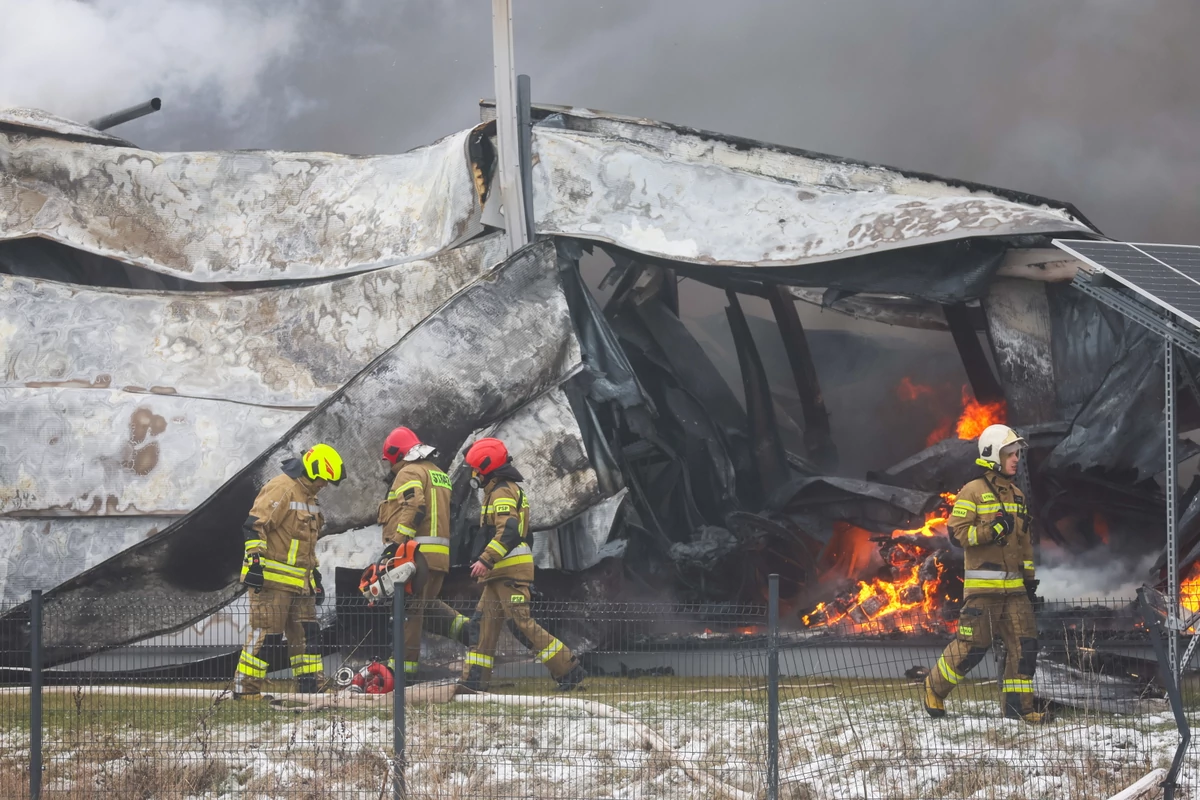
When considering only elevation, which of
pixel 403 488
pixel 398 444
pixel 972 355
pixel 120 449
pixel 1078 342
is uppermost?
pixel 972 355

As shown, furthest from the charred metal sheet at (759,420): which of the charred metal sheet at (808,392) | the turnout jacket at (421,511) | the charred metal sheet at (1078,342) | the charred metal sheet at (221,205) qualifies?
the turnout jacket at (421,511)

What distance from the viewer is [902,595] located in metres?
9.16

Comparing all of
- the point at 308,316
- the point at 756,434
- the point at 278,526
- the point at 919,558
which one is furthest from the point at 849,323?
the point at 278,526

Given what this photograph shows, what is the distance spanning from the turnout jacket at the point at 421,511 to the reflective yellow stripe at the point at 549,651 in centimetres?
93

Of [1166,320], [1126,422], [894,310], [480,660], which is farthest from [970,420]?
[480,660]

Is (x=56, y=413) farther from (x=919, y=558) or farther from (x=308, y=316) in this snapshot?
(x=919, y=558)

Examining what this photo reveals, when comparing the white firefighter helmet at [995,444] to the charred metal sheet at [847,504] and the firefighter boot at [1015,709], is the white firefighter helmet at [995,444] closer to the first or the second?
the firefighter boot at [1015,709]

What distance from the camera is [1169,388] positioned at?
24.4 ft

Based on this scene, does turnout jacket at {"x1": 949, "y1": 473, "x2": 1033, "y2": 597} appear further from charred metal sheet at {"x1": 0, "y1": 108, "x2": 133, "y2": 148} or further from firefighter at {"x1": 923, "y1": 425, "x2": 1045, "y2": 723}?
charred metal sheet at {"x1": 0, "y1": 108, "x2": 133, "y2": 148}

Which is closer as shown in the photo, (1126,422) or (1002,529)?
(1002,529)

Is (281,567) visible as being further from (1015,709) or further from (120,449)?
(1015,709)

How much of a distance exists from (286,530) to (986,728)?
4.22 meters

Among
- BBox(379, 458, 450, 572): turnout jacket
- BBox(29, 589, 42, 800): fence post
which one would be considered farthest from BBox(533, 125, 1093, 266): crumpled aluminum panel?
BBox(29, 589, 42, 800): fence post

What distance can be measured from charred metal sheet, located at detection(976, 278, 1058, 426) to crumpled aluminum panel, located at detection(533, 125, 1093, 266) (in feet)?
2.08
